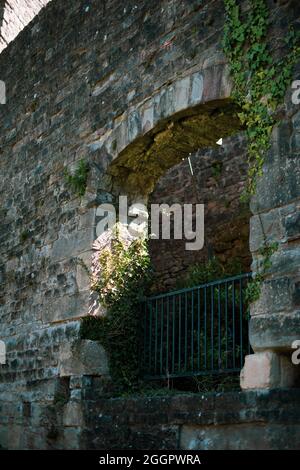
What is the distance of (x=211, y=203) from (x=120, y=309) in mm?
4064

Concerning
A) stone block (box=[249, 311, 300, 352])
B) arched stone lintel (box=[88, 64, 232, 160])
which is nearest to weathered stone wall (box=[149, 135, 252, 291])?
arched stone lintel (box=[88, 64, 232, 160])

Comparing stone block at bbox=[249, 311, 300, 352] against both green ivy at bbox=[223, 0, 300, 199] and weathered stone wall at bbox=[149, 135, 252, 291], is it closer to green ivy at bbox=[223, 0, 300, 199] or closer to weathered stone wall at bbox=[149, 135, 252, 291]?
green ivy at bbox=[223, 0, 300, 199]

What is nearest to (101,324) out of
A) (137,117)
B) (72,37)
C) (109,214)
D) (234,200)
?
(109,214)

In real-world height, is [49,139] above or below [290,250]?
above

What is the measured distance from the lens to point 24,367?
6715 mm

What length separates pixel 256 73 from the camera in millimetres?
4680

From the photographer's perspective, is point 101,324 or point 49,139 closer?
point 101,324

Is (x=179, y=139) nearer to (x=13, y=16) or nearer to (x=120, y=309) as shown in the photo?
(x=120, y=309)

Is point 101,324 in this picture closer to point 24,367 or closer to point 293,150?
point 24,367

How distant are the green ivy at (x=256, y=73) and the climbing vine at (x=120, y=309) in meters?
1.71

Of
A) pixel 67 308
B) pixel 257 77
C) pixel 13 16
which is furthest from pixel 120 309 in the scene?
pixel 13 16

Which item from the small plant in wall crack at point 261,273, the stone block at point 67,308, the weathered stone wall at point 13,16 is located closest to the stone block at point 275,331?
the small plant in wall crack at point 261,273
